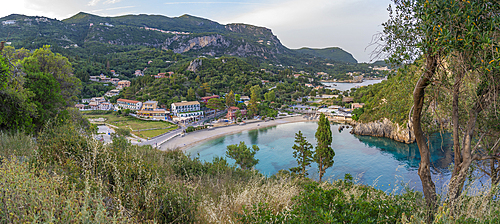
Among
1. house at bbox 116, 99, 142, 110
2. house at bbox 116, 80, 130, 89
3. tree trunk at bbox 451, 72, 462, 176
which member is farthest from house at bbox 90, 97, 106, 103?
tree trunk at bbox 451, 72, 462, 176

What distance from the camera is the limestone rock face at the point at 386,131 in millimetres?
21172

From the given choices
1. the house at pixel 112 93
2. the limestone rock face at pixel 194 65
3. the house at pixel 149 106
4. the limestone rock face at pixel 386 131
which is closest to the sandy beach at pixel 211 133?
the limestone rock face at pixel 386 131

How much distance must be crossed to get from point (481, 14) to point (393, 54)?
0.80 metres

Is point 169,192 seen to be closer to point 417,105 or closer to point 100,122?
point 417,105

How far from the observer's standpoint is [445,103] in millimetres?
2977

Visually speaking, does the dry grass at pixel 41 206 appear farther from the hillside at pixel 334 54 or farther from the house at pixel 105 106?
the hillside at pixel 334 54

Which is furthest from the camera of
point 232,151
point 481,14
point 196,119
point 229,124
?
A: point 196,119

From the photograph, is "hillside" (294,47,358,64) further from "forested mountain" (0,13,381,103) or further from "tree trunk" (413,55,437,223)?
"tree trunk" (413,55,437,223)

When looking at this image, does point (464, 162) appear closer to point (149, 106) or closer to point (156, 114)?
point (156, 114)

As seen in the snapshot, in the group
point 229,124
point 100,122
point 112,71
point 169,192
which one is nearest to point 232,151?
point 169,192

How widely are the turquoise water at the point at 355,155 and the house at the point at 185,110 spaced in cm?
973

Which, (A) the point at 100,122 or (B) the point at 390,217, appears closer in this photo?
(B) the point at 390,217

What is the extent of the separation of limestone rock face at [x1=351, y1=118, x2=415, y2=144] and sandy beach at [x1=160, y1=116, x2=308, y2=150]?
9299 mm

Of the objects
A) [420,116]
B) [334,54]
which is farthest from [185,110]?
[334,54]
